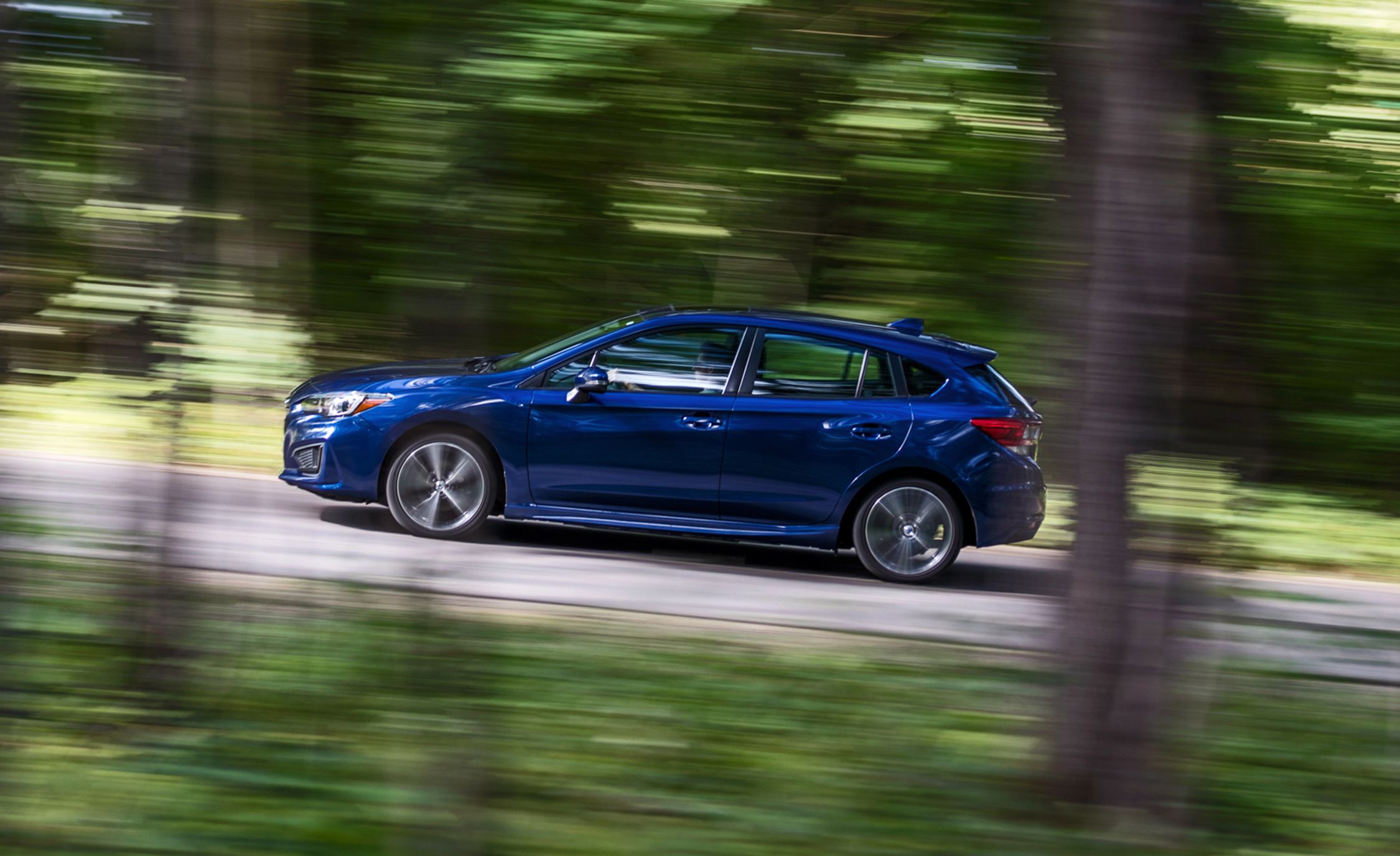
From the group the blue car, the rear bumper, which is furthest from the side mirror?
the rear bumper

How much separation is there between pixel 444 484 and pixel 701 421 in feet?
4.97

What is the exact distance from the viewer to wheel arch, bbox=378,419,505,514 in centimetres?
734

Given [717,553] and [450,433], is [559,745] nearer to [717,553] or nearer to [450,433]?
[450,433]

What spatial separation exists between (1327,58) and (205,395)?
322 inches

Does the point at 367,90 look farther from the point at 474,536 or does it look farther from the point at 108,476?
the point at 108,476

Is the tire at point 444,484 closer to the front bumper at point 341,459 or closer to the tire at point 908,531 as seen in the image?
the front bumper at point 341,459

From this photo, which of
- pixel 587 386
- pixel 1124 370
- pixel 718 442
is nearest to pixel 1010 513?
pixel 718 442

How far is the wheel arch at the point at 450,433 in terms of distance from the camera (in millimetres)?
7344

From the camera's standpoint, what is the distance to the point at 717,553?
7773mm

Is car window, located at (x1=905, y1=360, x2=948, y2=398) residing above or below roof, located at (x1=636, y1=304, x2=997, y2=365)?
below

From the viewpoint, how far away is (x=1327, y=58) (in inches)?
364

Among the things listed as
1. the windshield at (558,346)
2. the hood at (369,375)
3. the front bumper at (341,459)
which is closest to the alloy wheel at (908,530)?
the windshield at (558,346)

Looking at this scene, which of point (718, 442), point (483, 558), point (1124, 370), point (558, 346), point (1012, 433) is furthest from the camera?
point (558, 346)

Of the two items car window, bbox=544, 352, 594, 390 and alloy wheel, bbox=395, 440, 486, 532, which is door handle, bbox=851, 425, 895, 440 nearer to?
car window, bbox=544, 352, 594, 390
